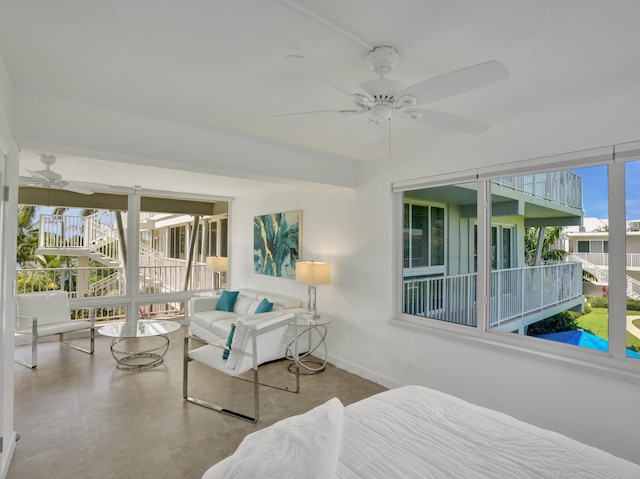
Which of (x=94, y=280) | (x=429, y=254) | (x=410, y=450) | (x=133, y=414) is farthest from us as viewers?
(x=94, y=280)

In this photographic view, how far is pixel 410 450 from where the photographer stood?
1534mm

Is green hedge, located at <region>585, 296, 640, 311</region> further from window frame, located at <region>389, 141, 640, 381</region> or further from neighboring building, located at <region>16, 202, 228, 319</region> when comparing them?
neighboring building, located at <region>16, 202, 228, 319</region>

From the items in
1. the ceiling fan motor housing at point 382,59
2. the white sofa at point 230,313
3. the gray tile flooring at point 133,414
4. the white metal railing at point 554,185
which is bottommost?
the gray tile flooring at point 133,414

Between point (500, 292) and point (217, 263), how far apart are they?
4883 mm

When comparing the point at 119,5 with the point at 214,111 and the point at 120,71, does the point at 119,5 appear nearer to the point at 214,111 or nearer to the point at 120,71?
the point at 120,71

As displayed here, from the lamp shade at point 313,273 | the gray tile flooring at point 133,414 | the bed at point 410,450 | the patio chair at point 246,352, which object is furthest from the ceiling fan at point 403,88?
the gray tile flooring at point 133,414

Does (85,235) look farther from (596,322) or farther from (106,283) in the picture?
(596,322)

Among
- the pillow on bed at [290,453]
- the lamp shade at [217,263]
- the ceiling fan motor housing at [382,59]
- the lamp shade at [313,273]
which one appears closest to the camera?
the pillow on bed at [290,453]

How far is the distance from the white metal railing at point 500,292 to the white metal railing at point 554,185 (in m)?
0.50

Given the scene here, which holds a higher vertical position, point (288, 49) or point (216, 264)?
point (288, 49)

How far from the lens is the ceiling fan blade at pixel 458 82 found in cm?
133

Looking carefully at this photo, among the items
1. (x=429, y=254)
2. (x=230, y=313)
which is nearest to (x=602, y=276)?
(x=429, y=254)

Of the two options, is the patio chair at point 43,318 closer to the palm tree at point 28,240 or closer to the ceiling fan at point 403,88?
the palm tree at point 28,240

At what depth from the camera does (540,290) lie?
2.90 metres
